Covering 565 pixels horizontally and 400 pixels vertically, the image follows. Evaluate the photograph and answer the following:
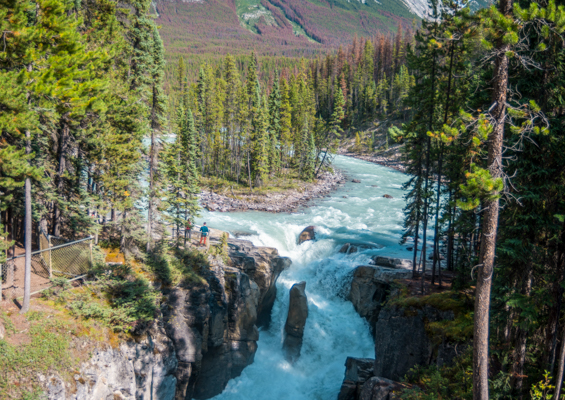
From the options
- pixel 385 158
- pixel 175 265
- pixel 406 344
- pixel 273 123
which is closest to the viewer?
pixel 406 344

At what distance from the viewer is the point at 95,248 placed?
15.9 metres

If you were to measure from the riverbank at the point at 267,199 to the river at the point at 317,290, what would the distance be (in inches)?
88.5

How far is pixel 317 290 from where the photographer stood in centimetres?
2673

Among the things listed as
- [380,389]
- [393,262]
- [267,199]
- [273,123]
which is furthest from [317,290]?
[273,123]

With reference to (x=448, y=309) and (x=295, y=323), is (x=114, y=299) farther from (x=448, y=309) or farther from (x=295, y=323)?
(x=448, y=309)

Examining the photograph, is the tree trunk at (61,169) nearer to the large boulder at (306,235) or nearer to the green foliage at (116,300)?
the green foliage at (116,300)

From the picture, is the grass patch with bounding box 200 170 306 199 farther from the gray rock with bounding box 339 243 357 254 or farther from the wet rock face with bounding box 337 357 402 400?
the wet rock face with bounding box 337 357 402 400

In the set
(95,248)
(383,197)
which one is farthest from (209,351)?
(383,197)

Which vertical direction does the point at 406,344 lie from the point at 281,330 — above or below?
above

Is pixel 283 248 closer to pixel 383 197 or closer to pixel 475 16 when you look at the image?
pixel 383 197

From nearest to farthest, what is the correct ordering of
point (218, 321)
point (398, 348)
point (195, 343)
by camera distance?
point (398, 348)
point (195, 343)
point (218, 321)

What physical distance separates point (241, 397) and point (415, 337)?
34.3 ft

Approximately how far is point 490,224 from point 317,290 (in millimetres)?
20505

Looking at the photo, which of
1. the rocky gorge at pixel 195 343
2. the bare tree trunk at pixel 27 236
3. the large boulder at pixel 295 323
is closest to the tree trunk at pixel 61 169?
the bare tree trunk at pixel 27 236
